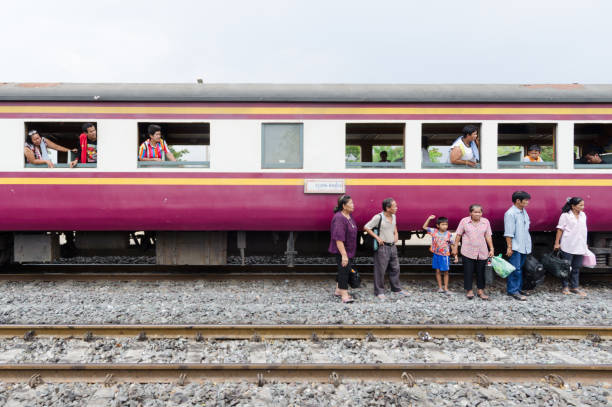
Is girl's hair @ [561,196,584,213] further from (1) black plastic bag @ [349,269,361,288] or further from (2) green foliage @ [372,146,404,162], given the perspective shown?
(1) black plastic bag @ [349,269,361,288]

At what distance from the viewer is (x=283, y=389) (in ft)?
9.87

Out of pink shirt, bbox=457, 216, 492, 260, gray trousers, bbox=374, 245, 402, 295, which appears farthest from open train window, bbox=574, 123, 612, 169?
gray trousers, bbox=374, 245, 402, 295

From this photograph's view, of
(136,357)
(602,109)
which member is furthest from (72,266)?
(602,109)

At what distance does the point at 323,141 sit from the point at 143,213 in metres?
2.83

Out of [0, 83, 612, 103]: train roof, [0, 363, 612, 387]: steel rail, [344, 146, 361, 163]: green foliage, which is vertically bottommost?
[0, 363, 612, 387]: steel rail

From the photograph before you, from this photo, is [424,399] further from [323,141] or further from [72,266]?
[72,266]

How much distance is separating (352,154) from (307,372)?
3.51 metres

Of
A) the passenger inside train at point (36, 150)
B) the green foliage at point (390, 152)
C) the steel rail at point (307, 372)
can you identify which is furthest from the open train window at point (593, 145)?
the passenger inside train at point (36, 150)

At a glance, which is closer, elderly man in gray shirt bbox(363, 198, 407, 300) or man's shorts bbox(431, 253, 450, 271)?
elderly man in gray shirt bbox(363, 198, 407, 300)

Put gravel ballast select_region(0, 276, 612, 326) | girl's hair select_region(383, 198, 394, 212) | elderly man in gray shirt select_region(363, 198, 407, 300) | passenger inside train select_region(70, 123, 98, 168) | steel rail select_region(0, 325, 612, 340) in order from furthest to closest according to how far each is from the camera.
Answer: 1. passenger inside train select_region(70, 123, 98, 168)
2. elderly man in gray shirt select_region(363, 198, 407, 300)
3. girl's hair select_region(383, 198, 394, 212)
4. gravel ballast select_region(0, 276, 612, 326)
5. steel rail select_region(0, 325, 612, 340)

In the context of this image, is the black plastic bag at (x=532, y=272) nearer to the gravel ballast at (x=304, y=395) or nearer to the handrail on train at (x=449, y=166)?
the handrail on train at (x=449, y=166)

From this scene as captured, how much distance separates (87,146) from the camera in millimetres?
5566

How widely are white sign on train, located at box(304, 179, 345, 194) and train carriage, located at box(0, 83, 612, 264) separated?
0.02 metres

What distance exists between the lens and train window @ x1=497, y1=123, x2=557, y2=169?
5605 mm
